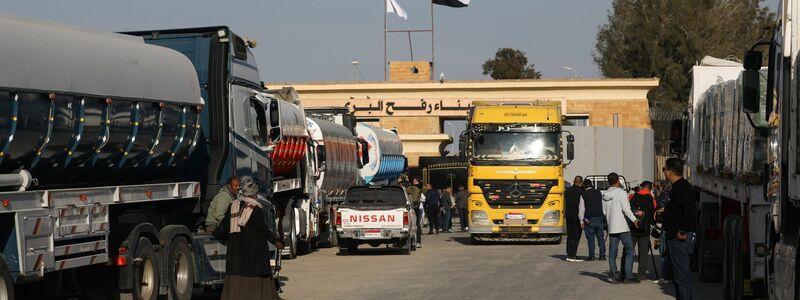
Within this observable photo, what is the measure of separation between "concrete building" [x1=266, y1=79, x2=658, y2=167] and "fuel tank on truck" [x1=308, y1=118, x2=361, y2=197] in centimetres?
3775

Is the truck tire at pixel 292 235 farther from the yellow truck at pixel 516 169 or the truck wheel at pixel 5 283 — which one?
the truck wheel at pixel 5 283

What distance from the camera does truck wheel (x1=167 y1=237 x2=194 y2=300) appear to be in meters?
16.3

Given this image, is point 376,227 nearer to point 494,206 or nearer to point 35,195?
point 494,206

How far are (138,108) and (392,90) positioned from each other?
64.9m

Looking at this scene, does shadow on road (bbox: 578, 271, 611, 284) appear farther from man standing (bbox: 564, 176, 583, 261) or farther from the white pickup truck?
the white pickup truck

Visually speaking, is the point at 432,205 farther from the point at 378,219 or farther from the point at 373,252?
the point at 378,219

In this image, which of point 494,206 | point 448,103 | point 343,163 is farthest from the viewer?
point 448,103

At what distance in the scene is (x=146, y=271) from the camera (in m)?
15.6

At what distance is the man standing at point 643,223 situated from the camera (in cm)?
2198

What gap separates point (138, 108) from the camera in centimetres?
1520

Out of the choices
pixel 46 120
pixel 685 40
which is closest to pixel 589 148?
pixel 46 120

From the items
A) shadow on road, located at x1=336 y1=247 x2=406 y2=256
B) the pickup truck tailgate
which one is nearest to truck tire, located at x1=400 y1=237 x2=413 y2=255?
shadow on road, located at x1=336 y1=247 x2=406 y2=256

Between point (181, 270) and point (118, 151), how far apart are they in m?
2.35

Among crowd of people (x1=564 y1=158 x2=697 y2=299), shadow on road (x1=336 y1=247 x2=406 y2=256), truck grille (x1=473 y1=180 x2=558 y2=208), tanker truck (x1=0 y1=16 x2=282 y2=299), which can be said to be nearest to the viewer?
tanker truck (x1=0 y1=16 x2=282 y2=299)
